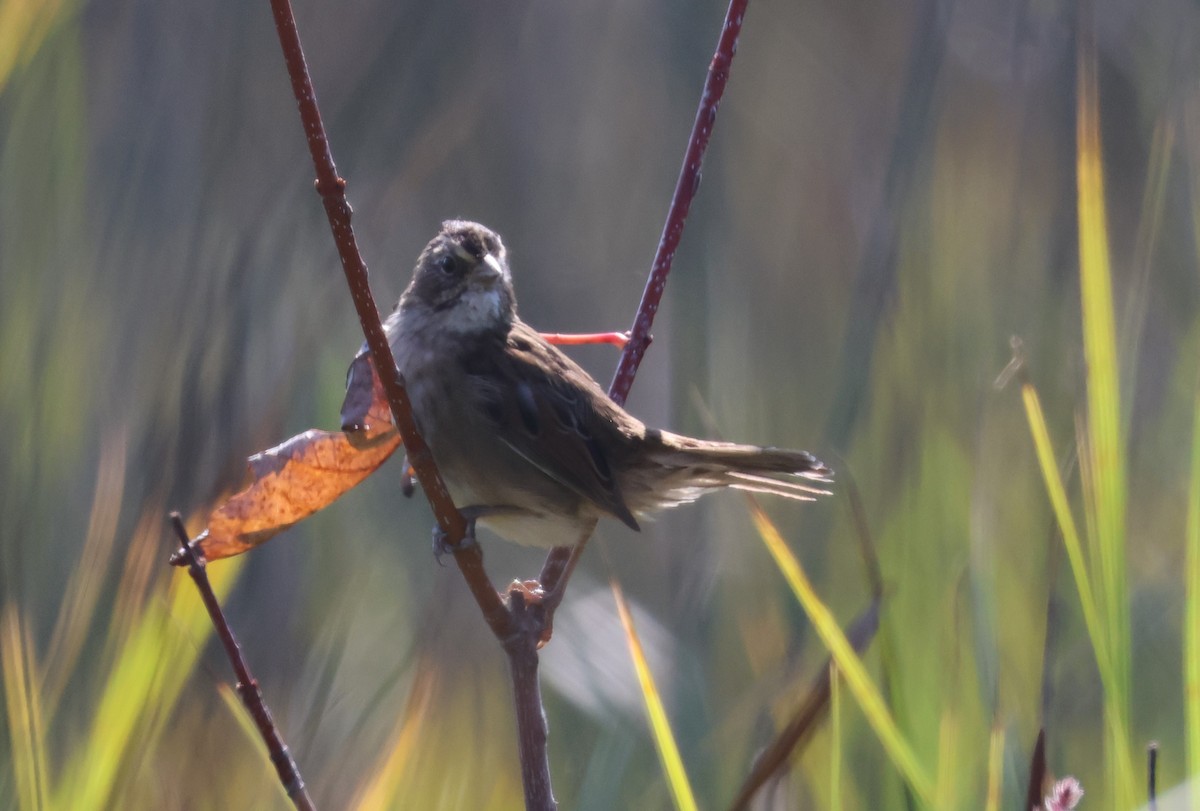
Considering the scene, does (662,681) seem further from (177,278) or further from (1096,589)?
(177,278)

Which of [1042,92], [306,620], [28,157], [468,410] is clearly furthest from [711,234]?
[1042,92]

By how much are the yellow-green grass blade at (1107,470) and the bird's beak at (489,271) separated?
1.03m

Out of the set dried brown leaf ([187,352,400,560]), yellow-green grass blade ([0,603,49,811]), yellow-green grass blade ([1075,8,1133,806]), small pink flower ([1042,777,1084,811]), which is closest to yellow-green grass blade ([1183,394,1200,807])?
yellow-green grass blade ([1075,8,1133,806])

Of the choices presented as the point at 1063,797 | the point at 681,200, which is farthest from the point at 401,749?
the point at 1063,797

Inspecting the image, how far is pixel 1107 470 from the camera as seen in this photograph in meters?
1.46

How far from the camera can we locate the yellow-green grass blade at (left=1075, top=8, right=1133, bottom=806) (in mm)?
1410

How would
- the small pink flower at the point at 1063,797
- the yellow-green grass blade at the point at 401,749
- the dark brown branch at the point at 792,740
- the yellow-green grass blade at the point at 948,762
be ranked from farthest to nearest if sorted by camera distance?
the yellow-green grass blade at the point at 401,749 → the yellow-green grass blade at the point at 948,762 → the dark brown branch at the point at 792,740 → the small pink flower at the point at 1063,797

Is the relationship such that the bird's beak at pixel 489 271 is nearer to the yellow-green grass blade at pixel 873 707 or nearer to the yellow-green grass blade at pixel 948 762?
the yellow-green grass blade at pixel 873 707

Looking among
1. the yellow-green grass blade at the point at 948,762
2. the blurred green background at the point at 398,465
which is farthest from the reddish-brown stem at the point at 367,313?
the yellow-green grass blade at the point at 948,762

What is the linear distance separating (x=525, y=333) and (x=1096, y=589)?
1282 mm

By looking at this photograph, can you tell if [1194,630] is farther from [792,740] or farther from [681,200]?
[681,200]

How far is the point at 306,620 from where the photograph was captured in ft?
7.88

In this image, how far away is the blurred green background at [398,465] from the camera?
1860mm

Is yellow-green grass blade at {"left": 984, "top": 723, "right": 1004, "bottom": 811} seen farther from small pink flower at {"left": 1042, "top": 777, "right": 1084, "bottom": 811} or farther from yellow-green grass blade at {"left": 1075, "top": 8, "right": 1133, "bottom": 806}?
small pink flower at {"left": 1042, "top": 777, "right": 1084, "bottom": 811}
